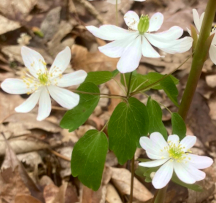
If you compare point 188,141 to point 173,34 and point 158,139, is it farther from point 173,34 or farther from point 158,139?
point 173,34

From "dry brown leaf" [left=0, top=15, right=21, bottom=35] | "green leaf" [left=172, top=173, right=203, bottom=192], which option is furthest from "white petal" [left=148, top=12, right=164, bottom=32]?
"dry brown leaf" [left=0, top=15, right=21, bottom=35]

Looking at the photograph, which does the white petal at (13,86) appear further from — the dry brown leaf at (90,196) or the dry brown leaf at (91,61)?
the dry brown leaf at (91,61)

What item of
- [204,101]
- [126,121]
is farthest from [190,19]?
[126,121]

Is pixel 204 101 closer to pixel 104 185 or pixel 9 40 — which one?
pixel 104 185

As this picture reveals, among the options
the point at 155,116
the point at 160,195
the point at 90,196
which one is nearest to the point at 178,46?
the point at 155,116

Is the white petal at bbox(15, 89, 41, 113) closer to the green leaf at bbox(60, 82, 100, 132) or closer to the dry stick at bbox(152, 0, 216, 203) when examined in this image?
the green leaf at bbox(60, 82, 100, 132)

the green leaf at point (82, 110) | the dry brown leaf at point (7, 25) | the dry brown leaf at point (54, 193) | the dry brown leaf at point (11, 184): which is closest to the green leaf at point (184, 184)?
the green leaf at point (82, 110)

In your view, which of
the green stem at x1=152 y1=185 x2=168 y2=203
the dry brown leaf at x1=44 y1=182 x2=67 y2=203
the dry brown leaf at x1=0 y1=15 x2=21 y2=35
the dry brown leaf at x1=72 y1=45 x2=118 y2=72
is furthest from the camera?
the dry brown leaf at x1=0 y1=15 x2=21 y2=35
